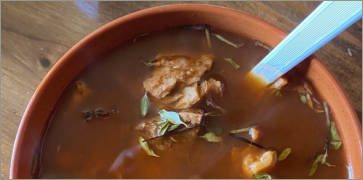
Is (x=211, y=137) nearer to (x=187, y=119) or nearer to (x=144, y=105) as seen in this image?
(x=187, y=119)

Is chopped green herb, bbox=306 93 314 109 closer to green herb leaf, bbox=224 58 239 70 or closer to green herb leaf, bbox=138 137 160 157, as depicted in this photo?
green herb leaf, bbox=224 58 239 70

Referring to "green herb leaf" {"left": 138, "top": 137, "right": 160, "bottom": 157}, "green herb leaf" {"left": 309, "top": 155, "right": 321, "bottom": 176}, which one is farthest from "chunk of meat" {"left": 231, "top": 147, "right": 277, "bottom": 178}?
"green herb leaf" {"left": 138, "top": 137, "right": 160, "bottom": 157}

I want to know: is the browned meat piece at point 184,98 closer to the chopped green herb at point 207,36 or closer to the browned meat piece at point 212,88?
the browned meat piece at point 212,88

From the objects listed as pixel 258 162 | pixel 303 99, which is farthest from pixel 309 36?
pixel 258 162

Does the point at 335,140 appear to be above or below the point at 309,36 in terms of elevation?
below


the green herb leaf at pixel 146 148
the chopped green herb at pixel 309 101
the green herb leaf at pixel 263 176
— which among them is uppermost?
the chopped green herb at pixel 309 101

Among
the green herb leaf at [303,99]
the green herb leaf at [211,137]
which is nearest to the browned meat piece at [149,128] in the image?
the green herb leaf at [211,137]
